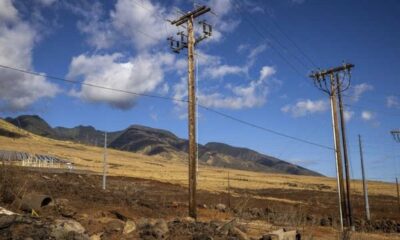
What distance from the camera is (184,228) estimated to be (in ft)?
55.1

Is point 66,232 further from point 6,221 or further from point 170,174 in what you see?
point 170,174

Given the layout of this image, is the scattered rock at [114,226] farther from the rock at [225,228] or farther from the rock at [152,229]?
the rock at [225,228]

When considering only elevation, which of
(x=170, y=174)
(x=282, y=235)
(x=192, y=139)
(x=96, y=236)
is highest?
(x=170, y=174)

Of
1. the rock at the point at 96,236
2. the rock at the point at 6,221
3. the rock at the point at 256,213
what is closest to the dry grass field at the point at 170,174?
the rock at the point at 256,213

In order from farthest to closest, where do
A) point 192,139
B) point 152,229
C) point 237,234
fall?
point 192,139 → point 237,234 → point 152,229

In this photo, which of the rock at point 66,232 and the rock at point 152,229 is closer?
the rock at point 66,232

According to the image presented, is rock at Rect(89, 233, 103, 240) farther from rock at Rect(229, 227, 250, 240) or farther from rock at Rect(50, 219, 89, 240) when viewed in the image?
rock at Rect(229, 227, 250, 240)

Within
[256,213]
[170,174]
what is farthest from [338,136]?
[170,174]

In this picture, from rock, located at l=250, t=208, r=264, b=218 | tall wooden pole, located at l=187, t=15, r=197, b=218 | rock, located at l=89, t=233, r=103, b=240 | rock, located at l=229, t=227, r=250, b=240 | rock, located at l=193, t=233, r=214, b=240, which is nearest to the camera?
rock, located at l=89, t=233, r=103, b=240

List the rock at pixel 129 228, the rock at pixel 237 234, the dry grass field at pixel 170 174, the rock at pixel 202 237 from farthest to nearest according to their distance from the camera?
the dry grass field at pixel 170 174
the rock at pixel 237 234
the rock at pixel 129 228
the rock at pixel 202 237

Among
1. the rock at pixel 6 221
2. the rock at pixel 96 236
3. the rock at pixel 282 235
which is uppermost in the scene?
the rock at pixel 6 221

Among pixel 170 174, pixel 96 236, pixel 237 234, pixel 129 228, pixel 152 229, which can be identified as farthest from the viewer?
pixel 170 174

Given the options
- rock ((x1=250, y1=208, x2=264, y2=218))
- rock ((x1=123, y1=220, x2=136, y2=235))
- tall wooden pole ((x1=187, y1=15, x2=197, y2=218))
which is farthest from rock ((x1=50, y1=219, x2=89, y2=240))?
rock ((x1=250, y1=208, x2=264, y2=218))

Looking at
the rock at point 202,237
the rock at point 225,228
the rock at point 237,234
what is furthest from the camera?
the rock at point 225,228
